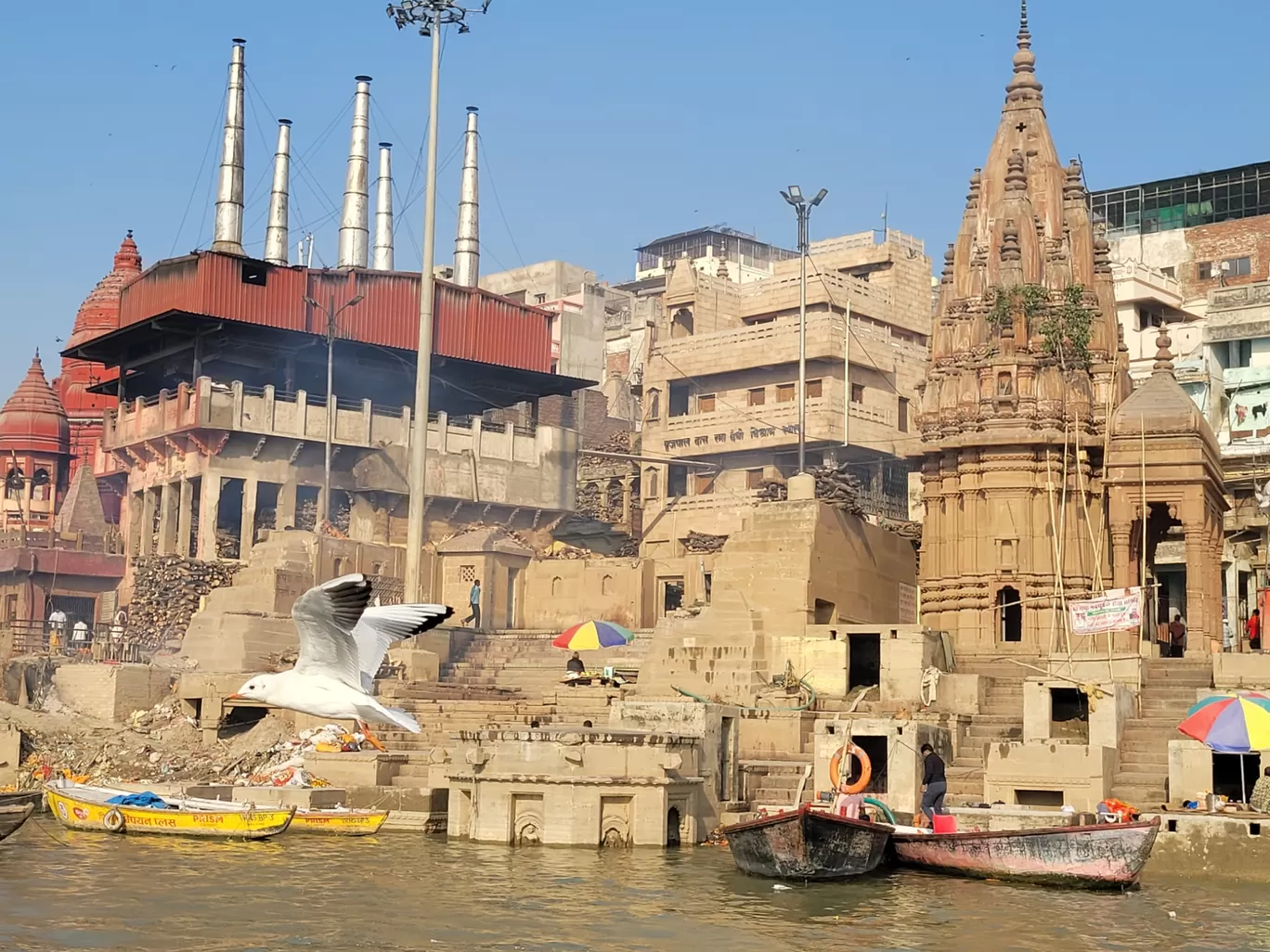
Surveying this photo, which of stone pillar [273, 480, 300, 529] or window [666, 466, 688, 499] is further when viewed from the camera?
window [666, 466, 688, 499]

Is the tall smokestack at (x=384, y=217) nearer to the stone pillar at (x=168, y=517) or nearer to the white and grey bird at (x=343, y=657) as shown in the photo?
the stone pillar at (x=168, y=517)

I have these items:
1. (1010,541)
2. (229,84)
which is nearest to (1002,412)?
(1010,541)

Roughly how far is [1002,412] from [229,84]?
100 ft

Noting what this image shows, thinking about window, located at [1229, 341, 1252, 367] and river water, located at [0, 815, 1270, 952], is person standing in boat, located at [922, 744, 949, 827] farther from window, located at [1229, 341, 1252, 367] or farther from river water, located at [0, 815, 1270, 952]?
window, located at [1229, 341, 1252, 367]

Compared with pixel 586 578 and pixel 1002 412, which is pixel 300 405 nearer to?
pixel 586 578

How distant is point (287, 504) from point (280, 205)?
41.0ft

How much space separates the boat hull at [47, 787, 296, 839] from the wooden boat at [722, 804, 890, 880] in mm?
6899

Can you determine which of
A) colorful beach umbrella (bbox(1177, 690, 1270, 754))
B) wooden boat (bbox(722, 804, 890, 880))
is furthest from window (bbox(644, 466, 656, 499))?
wooden boat (bbox(722, 804, 890, 880))

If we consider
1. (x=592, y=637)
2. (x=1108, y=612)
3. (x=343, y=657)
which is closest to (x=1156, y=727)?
(x=1108, y=612)

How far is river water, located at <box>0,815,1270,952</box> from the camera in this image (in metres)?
17.2

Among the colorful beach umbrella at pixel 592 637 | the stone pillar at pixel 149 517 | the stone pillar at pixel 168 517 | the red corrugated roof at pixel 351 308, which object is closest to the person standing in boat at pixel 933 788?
the colorful beach umbrella at pixel 592 637

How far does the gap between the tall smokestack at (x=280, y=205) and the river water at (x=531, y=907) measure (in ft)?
117

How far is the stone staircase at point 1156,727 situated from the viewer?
25.3 m

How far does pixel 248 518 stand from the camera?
49.4 meters
